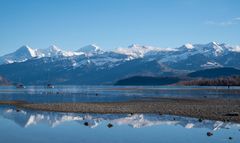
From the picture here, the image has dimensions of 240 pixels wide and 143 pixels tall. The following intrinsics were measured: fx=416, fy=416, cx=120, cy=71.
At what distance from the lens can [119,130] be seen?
43750mm

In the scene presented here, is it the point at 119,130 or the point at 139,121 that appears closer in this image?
the point at 119,130

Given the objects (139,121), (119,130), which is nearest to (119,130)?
(119,130)

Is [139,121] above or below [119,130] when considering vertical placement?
above

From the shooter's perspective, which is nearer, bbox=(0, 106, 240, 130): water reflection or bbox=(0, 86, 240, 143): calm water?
bbox=(0, 86, 240, 143): calm water

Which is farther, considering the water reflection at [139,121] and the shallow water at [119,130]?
the water reflection at [139,121]

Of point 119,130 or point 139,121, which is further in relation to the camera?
point 139,121

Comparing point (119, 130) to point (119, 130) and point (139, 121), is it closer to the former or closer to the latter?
point (119, 130)

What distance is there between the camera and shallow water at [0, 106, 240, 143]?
37594 millimetres

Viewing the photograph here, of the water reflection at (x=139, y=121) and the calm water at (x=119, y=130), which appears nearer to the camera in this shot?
the calm water at (x=119, y=130)

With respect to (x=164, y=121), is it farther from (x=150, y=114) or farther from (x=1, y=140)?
(x=1, y=140)

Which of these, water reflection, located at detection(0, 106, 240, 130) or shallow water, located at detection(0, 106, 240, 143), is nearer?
shallow water, located at detection(0, 106, 240, 143)

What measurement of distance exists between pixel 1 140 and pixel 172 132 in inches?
654

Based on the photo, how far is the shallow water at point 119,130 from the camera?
37594mm

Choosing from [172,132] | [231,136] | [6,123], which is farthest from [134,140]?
[6,123]
